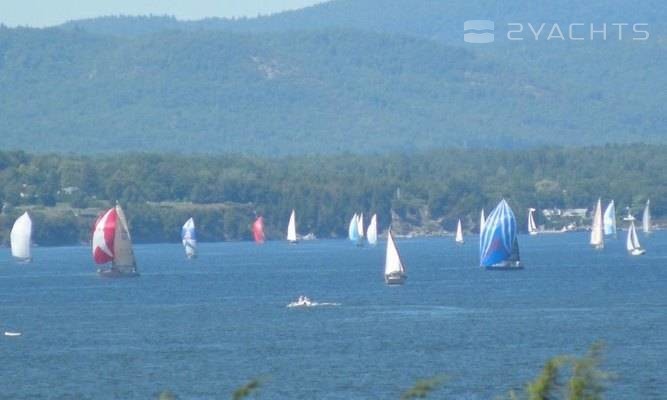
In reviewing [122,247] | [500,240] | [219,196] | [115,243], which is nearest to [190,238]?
[122,247]

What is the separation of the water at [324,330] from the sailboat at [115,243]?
0.85 meters

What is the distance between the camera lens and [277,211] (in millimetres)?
181875

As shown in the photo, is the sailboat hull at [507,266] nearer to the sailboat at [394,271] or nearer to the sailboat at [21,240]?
the sailboat at [394,271]

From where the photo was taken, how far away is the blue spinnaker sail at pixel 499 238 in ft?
289

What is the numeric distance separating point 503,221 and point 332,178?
4181 inches

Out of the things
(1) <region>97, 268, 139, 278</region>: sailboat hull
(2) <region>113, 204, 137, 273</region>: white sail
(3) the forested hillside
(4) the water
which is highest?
(3) the forested hillside

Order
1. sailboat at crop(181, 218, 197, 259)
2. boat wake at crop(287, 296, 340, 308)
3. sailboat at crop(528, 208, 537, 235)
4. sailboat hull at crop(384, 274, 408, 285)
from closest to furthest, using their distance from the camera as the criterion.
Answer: boat wake at crop(287, 296, 340, 308), sailboat hull at crop(384, 274, 408, 285), sailboat at crop(181, 218, 197, 259), sailboat at crop(528, 208, 537, 235)

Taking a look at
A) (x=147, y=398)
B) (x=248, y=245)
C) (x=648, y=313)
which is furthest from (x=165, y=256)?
(x=147, y=398)

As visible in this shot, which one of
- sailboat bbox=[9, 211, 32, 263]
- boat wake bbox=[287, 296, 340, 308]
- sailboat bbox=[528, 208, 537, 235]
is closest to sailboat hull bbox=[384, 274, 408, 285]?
boat wake bbox=[287, 296, 340, 308]

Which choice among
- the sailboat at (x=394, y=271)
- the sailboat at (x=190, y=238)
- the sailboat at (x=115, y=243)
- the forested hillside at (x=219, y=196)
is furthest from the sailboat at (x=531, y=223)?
the sailboat at (x=394, y=271)

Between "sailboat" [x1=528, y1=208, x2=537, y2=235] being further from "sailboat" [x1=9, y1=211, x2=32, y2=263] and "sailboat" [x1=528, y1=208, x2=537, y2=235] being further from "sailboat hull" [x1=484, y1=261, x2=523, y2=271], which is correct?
"sailboat hull" [x1=484, y1=261, x2=523, y2=271]

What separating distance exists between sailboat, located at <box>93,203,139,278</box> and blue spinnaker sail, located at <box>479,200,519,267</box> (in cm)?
1650

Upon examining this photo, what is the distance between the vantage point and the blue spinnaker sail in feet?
289

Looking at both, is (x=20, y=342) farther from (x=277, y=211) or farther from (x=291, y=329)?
(x=277, y=211)
